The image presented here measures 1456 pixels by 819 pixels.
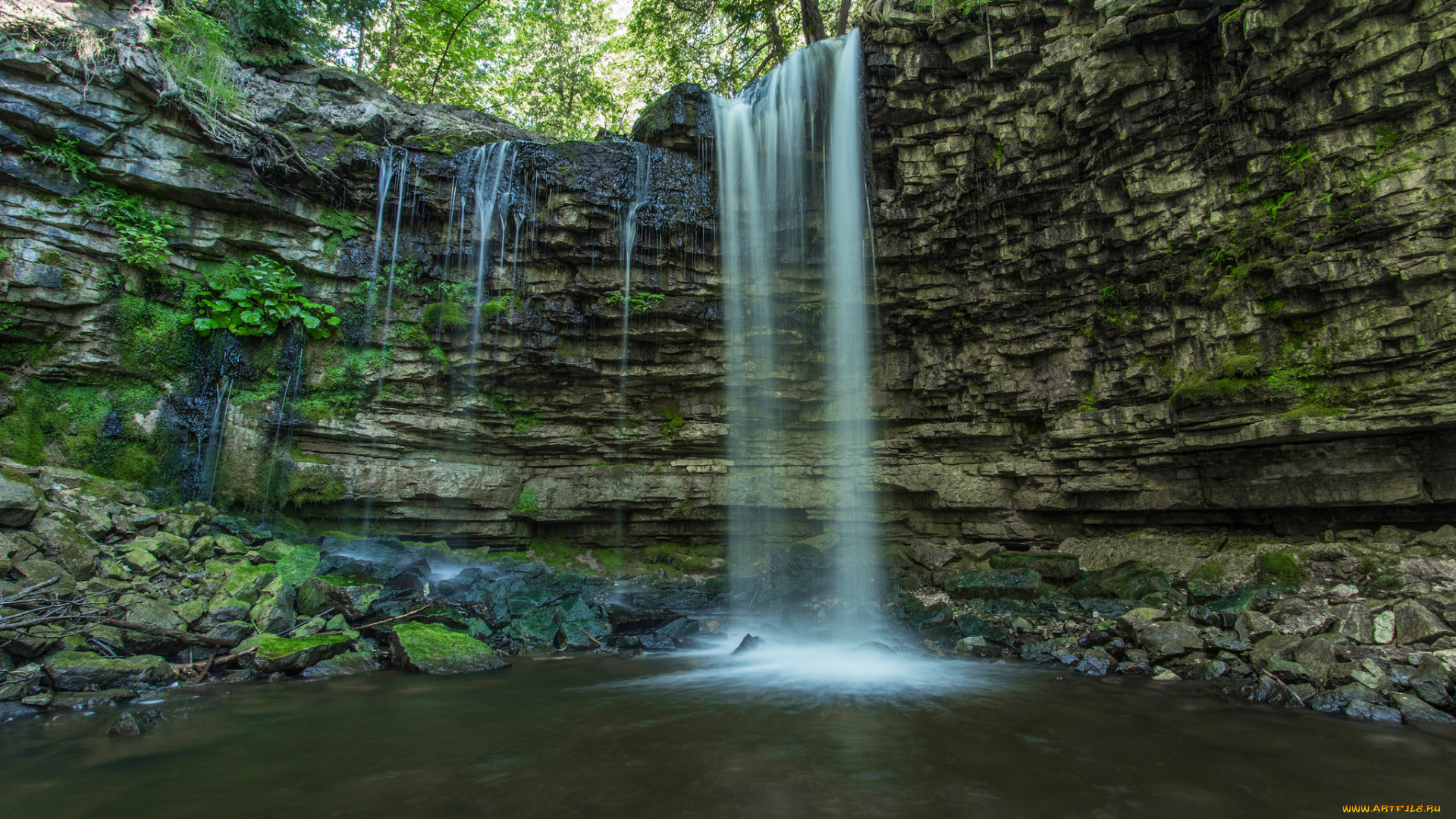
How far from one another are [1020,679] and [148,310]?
1467 cm

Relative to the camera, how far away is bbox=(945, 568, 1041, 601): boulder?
382 inches

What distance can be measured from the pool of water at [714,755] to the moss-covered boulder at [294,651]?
39 cm

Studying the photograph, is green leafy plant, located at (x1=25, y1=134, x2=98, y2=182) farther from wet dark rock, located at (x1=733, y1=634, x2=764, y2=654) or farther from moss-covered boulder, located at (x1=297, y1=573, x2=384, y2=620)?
wet dark rock, located at (x1=733, y1=634, x2=764, y2=654)

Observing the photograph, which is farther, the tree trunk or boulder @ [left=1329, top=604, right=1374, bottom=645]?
the tree trunk

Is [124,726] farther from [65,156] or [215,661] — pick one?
[65,156]

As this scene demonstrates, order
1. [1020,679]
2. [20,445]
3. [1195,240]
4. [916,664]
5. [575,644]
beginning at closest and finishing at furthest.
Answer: [1020,679], [916,664], [575,644], [20,445], [1195,240]

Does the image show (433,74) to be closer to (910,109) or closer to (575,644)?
(910,109)

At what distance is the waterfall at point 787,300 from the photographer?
42.2ft

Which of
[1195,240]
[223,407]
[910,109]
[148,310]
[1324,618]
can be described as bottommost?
[1324,618]

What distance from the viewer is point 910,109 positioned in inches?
463

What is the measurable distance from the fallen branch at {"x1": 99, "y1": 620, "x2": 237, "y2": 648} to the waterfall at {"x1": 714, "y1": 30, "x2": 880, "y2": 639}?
836 centimetres

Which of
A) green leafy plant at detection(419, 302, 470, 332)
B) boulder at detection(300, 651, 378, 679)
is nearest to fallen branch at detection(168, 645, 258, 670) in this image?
boulder at detection(300, 651, 378, 679)

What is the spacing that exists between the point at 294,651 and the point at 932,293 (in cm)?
1179

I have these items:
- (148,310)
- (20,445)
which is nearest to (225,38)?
(148,310)
